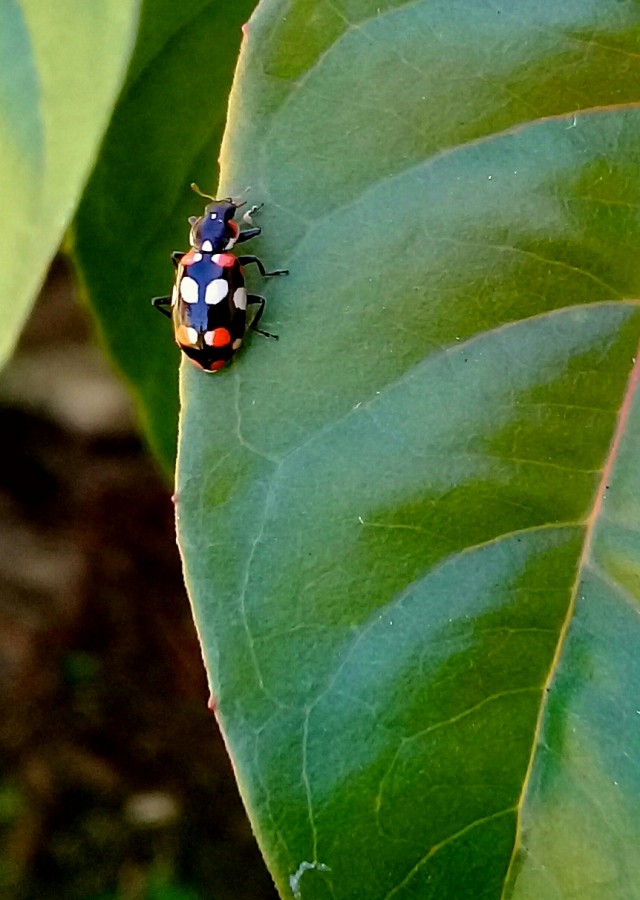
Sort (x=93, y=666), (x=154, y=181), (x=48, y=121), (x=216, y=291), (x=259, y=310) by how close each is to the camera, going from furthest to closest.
→ (x=93, y=666)
(x=154, y=181)
(x=216, y=291)
(x=259, y=310)
(x=48, y=121)

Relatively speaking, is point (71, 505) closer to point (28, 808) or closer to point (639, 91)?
point (28, 808)

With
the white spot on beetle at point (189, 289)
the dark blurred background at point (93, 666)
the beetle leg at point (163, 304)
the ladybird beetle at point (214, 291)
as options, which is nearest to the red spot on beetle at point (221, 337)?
the ladybird beetle at point (214, 291)

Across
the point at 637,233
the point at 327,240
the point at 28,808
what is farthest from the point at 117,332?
the point at 28,808

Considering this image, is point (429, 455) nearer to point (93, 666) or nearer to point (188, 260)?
point (188, 260)

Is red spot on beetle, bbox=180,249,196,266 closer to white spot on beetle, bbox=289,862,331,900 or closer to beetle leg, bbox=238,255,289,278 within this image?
beetle leg, bbox=238,255,289,278

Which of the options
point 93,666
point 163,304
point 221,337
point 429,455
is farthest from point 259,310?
point 93,666

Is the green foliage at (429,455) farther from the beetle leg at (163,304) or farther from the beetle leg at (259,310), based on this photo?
the beetle leg at (163,304)

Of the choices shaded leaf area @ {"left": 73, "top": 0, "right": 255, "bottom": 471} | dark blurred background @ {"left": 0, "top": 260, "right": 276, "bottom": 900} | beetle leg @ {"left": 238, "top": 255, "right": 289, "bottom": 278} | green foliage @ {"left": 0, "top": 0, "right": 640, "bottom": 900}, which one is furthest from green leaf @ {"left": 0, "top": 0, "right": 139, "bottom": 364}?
dark blurred background @ {"left": 0, "top": 260, "right": 276, "bottom": 900}
